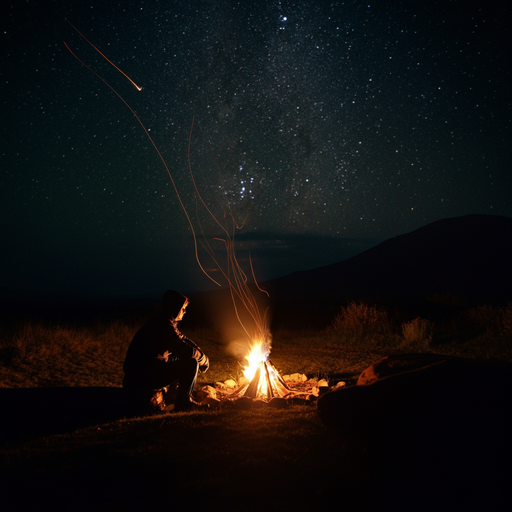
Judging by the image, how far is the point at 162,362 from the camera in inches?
198

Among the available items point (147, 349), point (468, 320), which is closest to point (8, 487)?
point (147, 349)

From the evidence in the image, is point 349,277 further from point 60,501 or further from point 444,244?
point 60,501

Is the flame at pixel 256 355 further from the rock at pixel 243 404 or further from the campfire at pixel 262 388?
the rock at pixel 243 404

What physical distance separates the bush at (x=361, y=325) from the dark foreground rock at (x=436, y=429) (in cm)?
1174

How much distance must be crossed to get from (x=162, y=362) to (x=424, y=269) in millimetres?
72271

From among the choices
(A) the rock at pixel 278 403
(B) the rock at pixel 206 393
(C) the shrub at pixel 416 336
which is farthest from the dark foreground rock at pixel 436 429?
(C) the shrub at pixel 416 336

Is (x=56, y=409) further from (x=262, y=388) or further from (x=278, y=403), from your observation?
(x=262, y=388)

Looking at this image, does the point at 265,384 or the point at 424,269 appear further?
the point at 424,269

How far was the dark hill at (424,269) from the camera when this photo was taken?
57031mm

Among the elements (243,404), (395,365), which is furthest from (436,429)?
(243,404)

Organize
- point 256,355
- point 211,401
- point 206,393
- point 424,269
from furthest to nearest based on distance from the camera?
1. point 424,269
2. point 256,355
3. point 206,393
4. point 211,401

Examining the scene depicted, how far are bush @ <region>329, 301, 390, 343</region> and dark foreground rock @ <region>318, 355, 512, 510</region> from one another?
11735 mm

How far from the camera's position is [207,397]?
6051mm

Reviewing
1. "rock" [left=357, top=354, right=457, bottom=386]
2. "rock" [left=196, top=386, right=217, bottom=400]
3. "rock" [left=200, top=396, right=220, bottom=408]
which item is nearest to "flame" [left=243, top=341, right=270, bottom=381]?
"rock" [left=196, top=386, right=217, bottom=400]
